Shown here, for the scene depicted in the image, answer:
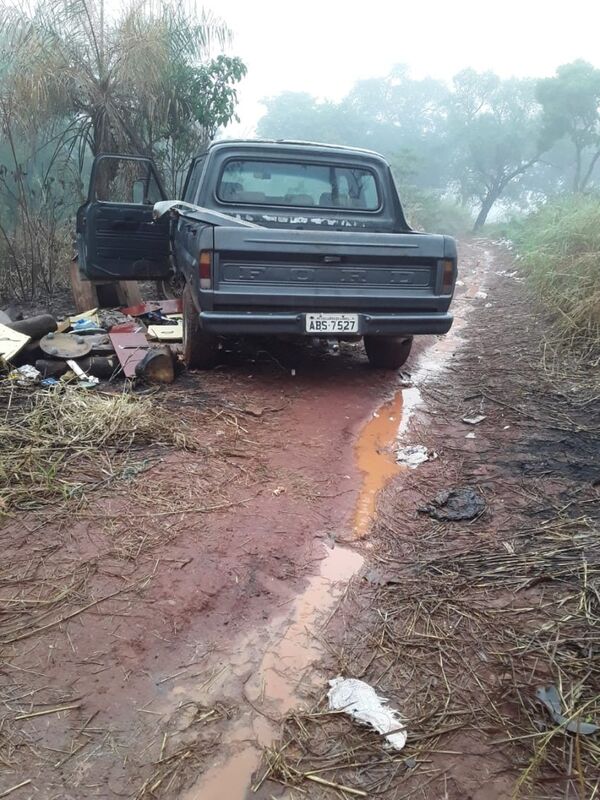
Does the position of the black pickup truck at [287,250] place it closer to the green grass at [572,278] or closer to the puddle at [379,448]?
the puddle at [379,448]

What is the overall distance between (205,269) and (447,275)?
76.7 inches

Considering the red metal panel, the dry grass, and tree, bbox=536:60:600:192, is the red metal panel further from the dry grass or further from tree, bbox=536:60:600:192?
tree, bbox=536:60:600:192

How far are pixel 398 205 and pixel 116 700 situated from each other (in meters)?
5.00

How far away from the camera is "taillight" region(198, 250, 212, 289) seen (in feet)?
14.5

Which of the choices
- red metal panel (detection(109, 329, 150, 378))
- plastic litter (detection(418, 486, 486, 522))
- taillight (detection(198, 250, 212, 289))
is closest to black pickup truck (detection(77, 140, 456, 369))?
taillight (detection(198, 250, 212, 289))

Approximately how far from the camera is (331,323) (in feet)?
15.5

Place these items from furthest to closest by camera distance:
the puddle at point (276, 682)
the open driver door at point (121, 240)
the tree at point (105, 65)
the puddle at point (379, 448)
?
the tree at point (105, 65)
the open driver door at point (121, 240)
the puddle at point (379, 448)
the puddle at point (276, 682)

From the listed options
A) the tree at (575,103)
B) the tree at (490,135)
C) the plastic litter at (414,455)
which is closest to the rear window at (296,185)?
the plastic litter at (414,455)

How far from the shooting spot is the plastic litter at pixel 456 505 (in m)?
3.14

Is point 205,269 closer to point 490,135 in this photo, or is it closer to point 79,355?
point 79,355

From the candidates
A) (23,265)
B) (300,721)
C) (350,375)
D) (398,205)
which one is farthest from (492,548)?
(23,265)

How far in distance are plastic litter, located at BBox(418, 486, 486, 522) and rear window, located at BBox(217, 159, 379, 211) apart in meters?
3.34

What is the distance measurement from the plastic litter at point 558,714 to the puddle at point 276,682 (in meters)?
0.77

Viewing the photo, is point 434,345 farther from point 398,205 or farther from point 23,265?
point 23,265
